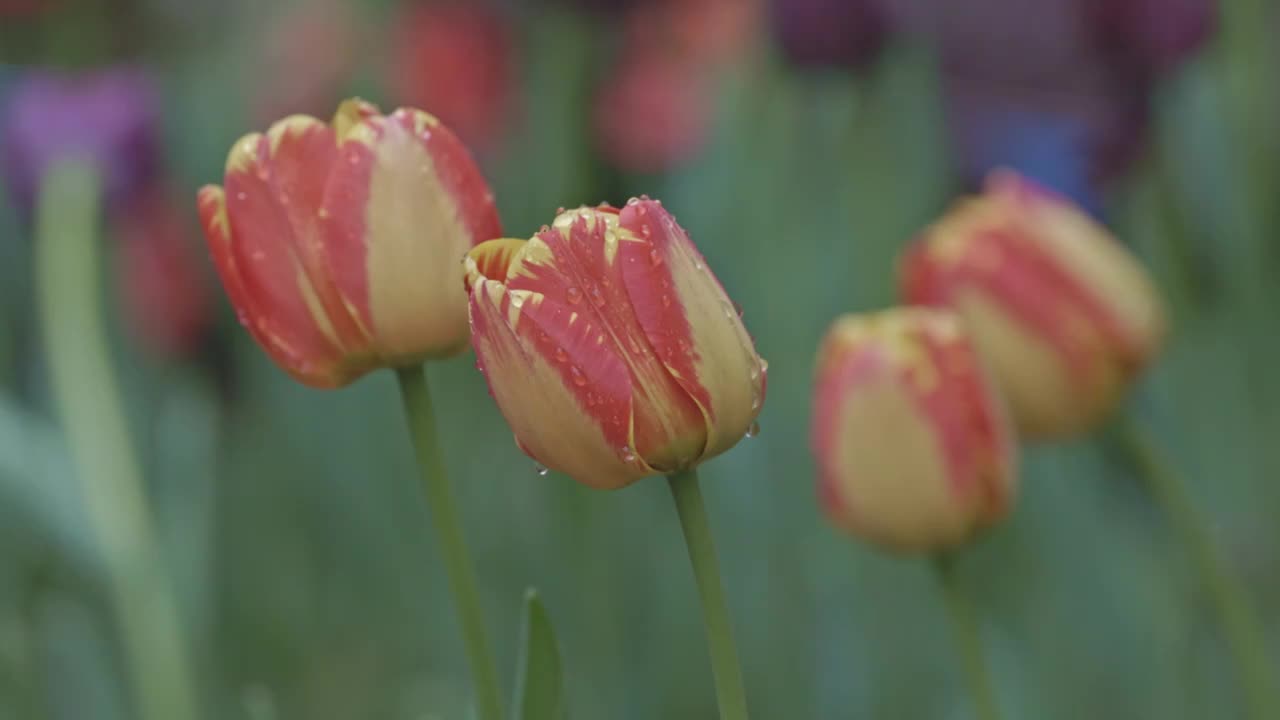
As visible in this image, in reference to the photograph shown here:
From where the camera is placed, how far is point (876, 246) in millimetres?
1404

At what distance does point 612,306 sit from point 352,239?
0.11 m

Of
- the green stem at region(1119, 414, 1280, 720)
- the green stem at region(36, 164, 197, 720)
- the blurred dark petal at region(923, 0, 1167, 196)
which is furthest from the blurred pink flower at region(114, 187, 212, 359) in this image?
the green stem at region(1119, 414, 1280, 720)

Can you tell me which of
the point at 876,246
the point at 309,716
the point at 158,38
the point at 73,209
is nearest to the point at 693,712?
the point at 309,716

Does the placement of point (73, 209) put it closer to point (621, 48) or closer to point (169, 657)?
point (169, 657)

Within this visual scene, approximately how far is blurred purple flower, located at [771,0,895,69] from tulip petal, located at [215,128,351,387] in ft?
2.82

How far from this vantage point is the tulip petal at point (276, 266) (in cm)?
53

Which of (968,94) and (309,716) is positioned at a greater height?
(968,94)

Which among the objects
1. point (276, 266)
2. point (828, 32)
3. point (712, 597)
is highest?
point (828, 32)

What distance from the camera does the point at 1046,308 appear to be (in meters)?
0.83

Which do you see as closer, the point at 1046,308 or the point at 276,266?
the point at 276,266

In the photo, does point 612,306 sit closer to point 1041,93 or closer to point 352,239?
point 352,239

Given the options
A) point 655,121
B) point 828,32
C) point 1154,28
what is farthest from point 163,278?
point 1154,28

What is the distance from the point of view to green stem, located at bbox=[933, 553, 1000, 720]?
0.63 metres

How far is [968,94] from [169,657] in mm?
1865
